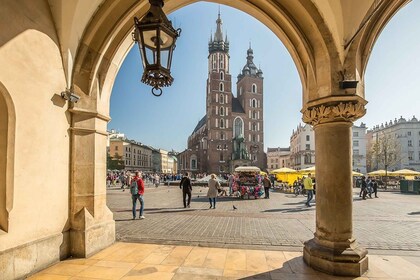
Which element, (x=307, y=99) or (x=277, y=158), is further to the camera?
(x=277, y=158)

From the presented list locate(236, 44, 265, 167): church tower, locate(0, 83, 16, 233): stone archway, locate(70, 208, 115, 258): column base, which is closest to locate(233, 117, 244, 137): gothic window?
locate(236, 44, 265, 167): church tower

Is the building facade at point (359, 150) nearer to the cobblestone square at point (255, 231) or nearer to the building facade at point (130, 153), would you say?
the building facade at point (130, 153)

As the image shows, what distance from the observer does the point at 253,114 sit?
7950cm

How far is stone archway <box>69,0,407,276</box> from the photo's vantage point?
477 cm

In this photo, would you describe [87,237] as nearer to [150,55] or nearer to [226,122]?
[150,55]

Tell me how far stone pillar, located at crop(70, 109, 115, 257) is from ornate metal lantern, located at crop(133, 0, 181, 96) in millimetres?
2641

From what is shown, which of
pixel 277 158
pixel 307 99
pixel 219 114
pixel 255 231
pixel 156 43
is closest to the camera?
pixel 156 43

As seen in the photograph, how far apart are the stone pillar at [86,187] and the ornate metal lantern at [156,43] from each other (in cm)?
264

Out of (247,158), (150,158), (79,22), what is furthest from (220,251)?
(150,158)

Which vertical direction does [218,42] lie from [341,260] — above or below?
above

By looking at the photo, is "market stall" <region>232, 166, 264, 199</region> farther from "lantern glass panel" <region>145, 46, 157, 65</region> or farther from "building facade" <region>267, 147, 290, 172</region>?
"building facade" <region>267, 147, 290, 172</region>

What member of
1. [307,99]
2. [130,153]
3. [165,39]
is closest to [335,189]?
[307,99]

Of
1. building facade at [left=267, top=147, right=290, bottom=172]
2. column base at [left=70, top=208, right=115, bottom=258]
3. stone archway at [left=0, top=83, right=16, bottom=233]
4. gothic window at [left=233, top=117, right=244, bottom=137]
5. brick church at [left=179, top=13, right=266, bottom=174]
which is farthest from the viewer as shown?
building facade at [left=267, top=147, right=290, bottom=172]

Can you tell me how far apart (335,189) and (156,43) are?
Answer: 12.4 feet
